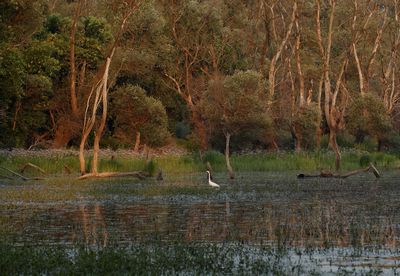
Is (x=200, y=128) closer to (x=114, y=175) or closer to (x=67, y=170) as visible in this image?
(x=67, y=170)

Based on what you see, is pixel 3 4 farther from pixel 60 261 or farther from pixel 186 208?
pixel 60 261

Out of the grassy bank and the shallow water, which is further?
the grassy bank

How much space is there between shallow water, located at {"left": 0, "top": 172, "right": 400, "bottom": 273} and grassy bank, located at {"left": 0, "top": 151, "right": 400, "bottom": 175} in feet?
36.1

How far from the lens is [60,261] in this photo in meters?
16.7

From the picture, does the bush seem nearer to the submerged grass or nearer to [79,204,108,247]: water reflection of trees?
[79,204,108,247]: water reflection of trees

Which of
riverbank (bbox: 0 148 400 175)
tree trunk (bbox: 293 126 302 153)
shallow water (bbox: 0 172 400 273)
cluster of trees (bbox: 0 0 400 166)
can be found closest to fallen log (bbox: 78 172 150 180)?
shallow water (bbox: 0 172 400 273)

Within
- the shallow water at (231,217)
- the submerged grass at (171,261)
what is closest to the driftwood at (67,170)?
the shallow water at (231,217)

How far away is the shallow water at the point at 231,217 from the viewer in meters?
19.1

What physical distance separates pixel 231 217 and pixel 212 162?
30900 mm

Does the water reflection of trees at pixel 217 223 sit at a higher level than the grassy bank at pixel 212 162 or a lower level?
higher

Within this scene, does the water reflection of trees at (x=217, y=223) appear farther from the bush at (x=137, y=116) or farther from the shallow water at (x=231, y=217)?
the bush at (x=137, y=116)

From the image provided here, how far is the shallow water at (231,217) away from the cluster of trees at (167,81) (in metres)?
17.0

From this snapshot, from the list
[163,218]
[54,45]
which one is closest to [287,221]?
[163,218]

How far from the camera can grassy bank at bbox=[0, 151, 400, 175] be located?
52.3 meters
